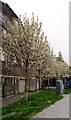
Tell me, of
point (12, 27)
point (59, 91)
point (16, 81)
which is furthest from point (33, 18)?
point (16, 81)

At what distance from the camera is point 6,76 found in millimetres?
22016

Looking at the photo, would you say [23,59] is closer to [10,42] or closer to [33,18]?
[10,42]

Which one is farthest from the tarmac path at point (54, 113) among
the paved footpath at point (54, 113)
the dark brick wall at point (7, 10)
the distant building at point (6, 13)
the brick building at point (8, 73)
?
the dark brick wall at point (7, 10)

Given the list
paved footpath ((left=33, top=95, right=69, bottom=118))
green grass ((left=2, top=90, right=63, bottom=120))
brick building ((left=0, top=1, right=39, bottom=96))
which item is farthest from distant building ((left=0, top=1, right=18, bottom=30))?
paved footpath ((left=33, top=95, right=69, bottom=118))

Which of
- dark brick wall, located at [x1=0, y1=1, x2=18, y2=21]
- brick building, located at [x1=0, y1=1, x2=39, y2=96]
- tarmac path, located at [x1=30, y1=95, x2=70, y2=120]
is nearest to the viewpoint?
tarmac path, located at [x1=30, y1=95, x2=70, y2=120]

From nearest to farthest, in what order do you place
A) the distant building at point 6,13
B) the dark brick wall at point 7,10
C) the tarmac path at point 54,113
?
1. the tarmac path at point 54,113
2. the distant building at point 6,13
3. the dark brick wall at point 7,10

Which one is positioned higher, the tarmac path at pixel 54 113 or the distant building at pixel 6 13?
the distant building at pixel 6 13

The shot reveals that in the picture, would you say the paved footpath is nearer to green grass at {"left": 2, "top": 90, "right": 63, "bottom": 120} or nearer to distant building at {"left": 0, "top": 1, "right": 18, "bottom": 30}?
green grass at {"left": 2, "top": 90, "right": 63, "bottom": 120}

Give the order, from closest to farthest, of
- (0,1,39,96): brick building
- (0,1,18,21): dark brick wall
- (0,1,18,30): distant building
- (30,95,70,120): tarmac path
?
1. (30,95,70,120): tarmac path
2. (0,1,39,96): brick building
3. (0,1,18,30): distant building
4. (0,1,18,21): dark brick wall

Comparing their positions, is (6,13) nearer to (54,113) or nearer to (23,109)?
(23,109)

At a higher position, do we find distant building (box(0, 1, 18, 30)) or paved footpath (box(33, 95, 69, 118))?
distant building (box(0, 1, 18, 30))

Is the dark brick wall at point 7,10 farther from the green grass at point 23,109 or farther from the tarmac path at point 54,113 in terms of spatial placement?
the tarmac path at point 54,113

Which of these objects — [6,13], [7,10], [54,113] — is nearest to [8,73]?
[6,13]

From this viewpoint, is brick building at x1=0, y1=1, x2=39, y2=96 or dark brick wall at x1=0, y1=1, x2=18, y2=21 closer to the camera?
brick building at x1=0, y1=1, x2=39, y2=96
